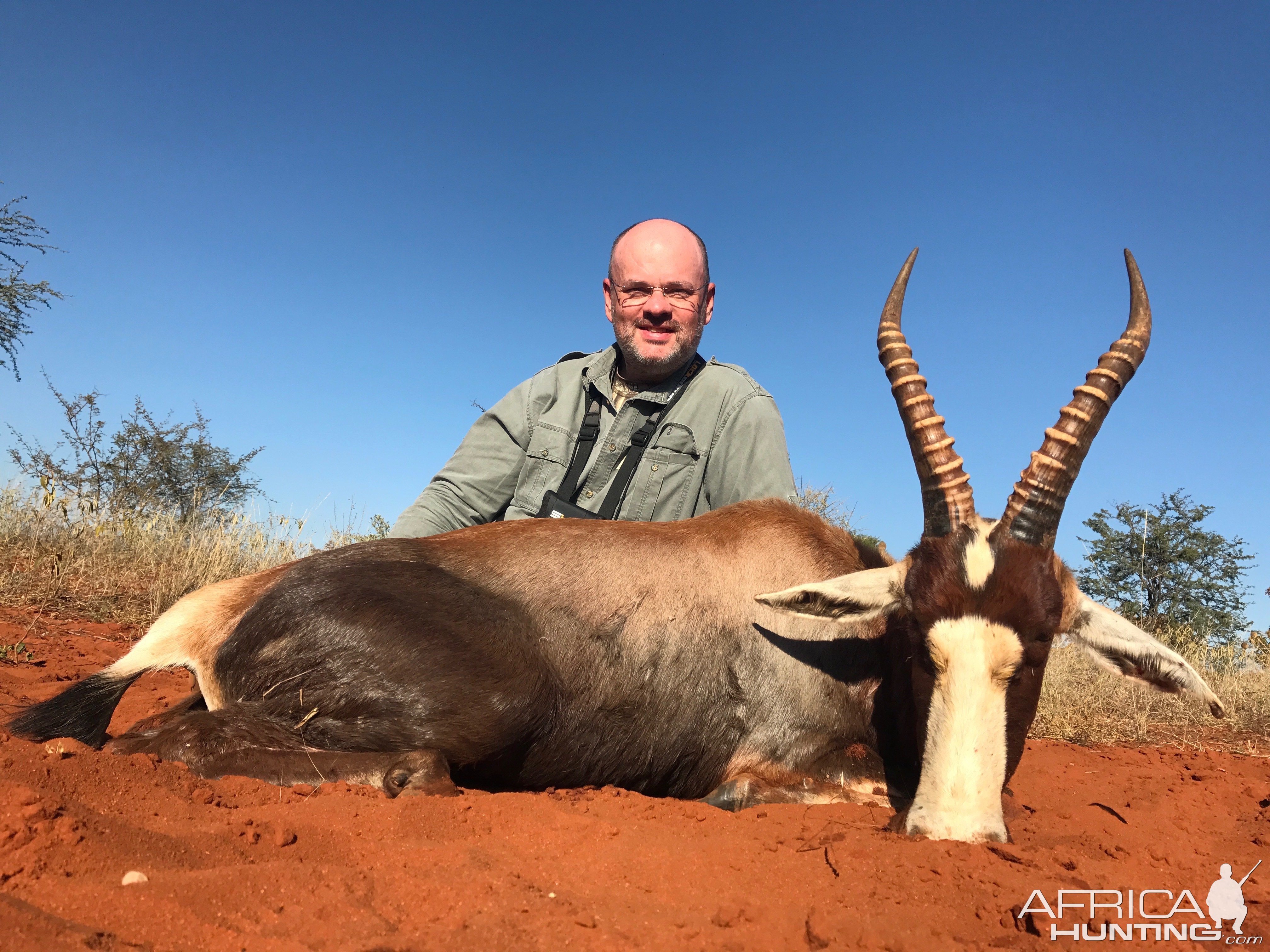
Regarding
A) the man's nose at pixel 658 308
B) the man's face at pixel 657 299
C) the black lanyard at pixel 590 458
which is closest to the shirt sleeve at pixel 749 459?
the black lanyard at pixel 590 458

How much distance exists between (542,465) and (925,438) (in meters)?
2.97

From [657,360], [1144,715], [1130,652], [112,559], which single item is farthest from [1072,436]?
[112,559]

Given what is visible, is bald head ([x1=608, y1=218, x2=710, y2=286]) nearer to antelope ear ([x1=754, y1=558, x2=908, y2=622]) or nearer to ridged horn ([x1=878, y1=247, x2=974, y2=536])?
ridged horn ([x1=878, y1=247, x2=974, y2=536])

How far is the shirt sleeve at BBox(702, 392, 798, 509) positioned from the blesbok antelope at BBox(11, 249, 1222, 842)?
1.38 meters

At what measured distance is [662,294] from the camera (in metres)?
6.49

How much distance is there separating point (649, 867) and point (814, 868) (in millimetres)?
540

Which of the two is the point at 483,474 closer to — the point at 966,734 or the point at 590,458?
the point at 590,458

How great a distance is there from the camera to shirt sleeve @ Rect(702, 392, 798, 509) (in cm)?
576

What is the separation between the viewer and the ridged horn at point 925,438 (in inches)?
146

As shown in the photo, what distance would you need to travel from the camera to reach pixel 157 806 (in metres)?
2.62

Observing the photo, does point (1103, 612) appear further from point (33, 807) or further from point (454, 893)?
point (33, 807)


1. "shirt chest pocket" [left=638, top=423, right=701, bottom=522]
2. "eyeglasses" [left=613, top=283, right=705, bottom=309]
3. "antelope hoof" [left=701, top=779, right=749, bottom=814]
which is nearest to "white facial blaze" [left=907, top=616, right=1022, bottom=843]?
"antelope hoof" [left=701, top=779, right=749, bottom=814]

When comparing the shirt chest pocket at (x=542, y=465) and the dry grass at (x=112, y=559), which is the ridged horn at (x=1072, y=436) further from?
the dry grass at (x=112, y=559)

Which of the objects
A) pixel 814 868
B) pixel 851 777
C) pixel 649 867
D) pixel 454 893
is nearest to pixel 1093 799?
pixel 851 777
